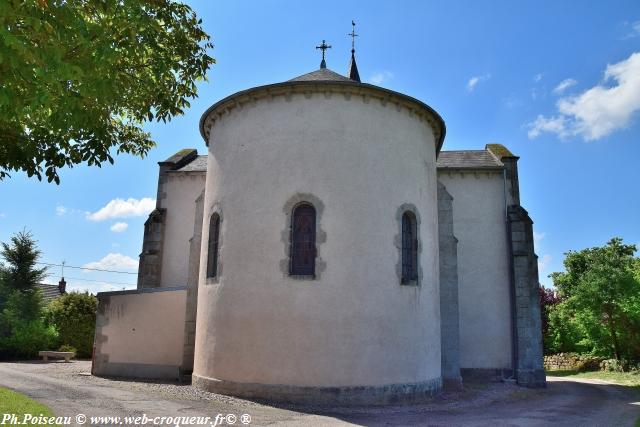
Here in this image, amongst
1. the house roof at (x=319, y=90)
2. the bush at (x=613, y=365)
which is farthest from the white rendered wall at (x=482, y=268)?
the bush at (x=613, y=365)

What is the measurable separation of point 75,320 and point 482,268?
18936mm

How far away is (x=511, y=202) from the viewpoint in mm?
17469

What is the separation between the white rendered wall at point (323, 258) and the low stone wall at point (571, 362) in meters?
15.0

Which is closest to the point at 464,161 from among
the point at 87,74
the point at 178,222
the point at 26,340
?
the point at 178,222

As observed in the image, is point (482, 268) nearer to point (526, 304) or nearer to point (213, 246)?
point (526, 304)

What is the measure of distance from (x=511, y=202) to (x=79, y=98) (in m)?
14.7

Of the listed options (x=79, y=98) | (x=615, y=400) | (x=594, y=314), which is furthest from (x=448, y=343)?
(x=79, y=98)

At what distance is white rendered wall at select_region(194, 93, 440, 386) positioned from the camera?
11203 millimetres

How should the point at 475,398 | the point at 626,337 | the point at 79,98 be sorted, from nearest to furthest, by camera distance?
1. the point at 79,98
2. the point at 475,398
3. the point at 626,337

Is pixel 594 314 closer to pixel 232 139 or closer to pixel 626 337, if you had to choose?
pixel 626 337

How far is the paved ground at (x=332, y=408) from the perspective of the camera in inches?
374

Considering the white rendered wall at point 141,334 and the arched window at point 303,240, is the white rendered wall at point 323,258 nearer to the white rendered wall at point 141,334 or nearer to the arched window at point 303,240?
the arched window at point 303,240

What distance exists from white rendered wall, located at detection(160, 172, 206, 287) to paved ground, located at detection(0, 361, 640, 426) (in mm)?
5324

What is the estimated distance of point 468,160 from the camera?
1873 centimetres
